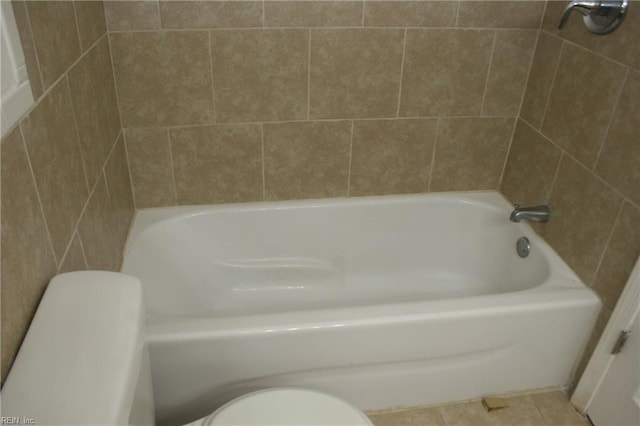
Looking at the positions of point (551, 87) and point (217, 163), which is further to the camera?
point (217, 163)

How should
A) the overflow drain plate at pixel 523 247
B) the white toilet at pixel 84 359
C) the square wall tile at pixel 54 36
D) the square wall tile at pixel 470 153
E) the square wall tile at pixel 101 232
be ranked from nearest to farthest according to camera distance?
the white toilet at pixel 84 359, the square wall tile at pixel 54 36, the square wall tile at pixel 101 232, the overflow drain plate at pixel 523 247, the square wall tile at pixel 470 153

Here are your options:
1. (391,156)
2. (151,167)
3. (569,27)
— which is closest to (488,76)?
(569,27)

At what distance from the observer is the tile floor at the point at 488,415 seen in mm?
1505

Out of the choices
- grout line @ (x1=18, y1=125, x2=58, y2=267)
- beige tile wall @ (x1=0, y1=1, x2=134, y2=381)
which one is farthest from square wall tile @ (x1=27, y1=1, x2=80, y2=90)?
grout line @ (x1=18, y1=125, x2=58, y2=267)

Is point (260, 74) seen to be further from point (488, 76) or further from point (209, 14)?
point (488, 76)

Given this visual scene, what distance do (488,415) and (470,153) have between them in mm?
982

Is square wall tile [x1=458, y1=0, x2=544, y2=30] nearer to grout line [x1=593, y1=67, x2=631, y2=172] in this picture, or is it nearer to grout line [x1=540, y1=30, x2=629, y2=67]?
grout line [x1=540, y1=30, x2=629, y2=67]

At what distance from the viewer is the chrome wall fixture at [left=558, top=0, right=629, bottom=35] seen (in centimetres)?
132

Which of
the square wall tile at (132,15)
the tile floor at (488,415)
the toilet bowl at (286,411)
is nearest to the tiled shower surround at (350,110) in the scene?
the square wall tile at (132,15)

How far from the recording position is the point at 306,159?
6.04 feet

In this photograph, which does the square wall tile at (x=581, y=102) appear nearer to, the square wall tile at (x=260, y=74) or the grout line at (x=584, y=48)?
the grout line at (x=584, y=48)

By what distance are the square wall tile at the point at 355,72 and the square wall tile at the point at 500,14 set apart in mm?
240

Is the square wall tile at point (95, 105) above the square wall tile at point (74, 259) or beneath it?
above

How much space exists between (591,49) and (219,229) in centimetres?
142
